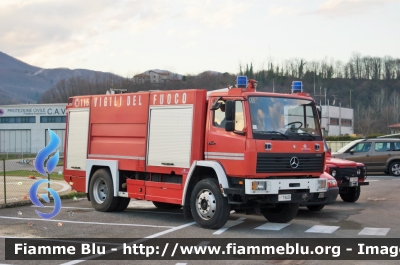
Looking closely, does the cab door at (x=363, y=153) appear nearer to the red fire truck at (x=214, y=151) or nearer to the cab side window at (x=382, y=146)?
the cab side window at (x=382, y=146)

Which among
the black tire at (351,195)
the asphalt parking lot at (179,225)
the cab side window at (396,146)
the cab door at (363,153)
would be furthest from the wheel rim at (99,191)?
the cab side window at (396,146)

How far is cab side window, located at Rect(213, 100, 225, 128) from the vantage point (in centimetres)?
1153

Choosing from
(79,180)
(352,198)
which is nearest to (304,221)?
(352,198)

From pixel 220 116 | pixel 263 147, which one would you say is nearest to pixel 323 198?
pixel 263 147

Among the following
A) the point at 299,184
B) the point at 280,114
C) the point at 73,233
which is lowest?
the point at 73,233

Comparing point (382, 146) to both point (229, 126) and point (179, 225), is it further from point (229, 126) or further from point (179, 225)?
point (229, 126)

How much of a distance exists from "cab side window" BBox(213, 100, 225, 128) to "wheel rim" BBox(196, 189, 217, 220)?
4.42 feet

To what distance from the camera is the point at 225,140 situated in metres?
11.4

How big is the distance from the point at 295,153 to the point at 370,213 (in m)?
3.76

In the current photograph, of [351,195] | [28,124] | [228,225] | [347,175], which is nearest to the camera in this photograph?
[228,225]

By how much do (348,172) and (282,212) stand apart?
4096 mm

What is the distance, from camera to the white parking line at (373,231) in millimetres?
10867

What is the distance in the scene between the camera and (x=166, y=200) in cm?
1252

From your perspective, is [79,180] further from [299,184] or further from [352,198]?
[352,198]
